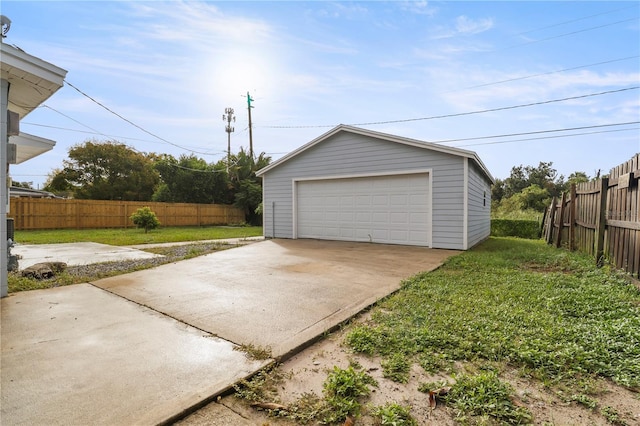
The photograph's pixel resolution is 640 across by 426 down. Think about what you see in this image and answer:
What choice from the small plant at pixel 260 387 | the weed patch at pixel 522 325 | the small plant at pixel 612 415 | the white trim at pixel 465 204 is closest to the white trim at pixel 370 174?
the white trim at pixel 465 204

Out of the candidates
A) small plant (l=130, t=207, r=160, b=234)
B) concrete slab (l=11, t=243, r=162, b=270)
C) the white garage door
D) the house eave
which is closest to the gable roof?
the white garage door

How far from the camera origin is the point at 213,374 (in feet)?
7.18

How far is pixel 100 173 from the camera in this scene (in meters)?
25.4

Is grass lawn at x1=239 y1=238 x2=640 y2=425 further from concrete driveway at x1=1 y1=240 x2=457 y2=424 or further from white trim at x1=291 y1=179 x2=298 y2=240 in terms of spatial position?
white trim at x1=291 y1=179 x2=298 y2=240

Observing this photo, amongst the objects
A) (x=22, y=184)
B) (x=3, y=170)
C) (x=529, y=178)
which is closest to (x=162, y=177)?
(x=22, y=184)

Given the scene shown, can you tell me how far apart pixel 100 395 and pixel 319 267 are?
4.38 metres

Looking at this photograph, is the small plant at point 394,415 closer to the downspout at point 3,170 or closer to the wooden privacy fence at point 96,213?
the downspout at point 3,170

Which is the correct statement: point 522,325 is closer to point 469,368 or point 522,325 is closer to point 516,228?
point 469,368

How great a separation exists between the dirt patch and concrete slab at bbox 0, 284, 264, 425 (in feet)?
0.74

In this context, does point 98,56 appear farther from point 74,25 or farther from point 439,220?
point 439,220

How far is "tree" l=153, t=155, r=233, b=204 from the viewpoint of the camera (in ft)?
77.5

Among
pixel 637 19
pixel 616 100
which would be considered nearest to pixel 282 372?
pixel 637 19

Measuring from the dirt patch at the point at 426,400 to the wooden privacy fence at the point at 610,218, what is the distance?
344 centimetres

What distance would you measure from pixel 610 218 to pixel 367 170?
5.88 meters
